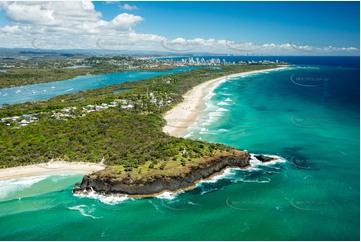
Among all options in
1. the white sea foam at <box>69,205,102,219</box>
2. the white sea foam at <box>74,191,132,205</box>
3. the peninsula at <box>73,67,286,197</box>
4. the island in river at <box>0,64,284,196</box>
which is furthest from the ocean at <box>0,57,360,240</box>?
the island in river at <box>0,64,284,196</box>

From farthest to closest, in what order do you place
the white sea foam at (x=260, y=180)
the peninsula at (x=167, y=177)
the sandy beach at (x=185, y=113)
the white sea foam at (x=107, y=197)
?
the sandy beach at (x=185, y=113)
the white sea foam at (x=260, y=180)
the peninsula at (x=167, y=177)
the white sea foam at (x=107, y=197)

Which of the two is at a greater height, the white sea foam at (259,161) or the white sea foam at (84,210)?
the white sea foam at (259,161)

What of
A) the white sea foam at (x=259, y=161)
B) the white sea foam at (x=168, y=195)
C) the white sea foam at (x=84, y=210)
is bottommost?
the white sea foam at (x=84, y=210)

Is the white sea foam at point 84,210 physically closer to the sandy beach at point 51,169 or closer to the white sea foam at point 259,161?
the sandy beach at point 51,169

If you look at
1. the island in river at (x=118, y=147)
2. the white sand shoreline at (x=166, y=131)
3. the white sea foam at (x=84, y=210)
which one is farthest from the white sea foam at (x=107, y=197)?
the white sand shoreline at (x=166, y=131)

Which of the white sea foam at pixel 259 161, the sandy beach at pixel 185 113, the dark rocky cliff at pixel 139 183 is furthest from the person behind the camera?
the sandy beach at pixel 185 113

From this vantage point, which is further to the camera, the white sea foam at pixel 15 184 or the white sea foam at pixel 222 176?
the white sea foam at pixel 222 176
